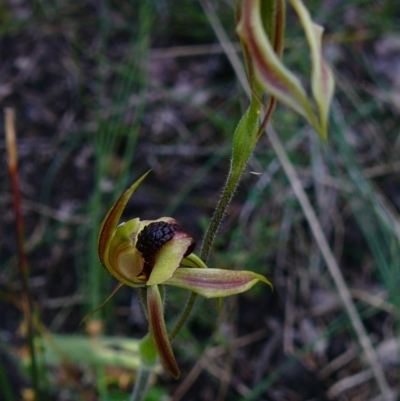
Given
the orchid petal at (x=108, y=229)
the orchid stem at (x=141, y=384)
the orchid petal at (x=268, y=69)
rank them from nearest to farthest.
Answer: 1. the orchid petal at (x=268, y=69)
2. the orchid petal at (x=108, y=229)
3. the orchid stem at (x=141, y=384)

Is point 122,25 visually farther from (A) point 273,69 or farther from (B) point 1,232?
(A) point 273,69

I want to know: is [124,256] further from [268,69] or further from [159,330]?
[268,69]

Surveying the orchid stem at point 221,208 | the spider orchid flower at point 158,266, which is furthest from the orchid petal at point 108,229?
the orchid stem at point 221,208

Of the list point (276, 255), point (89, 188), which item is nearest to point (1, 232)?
point (89, 188)

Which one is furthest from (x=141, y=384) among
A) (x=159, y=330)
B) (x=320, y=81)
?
(x=320, y=81)

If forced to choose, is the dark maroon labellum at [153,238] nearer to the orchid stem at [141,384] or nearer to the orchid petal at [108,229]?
the orchid petal at [108,229]

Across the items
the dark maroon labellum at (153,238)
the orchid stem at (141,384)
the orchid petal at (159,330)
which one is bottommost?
the orchid stem at (141,384)

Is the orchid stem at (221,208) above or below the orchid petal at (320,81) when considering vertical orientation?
below

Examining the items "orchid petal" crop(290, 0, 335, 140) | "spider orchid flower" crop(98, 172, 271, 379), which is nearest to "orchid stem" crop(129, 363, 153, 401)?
"spider orchid flower" crop(98, 172, 271, 379)
